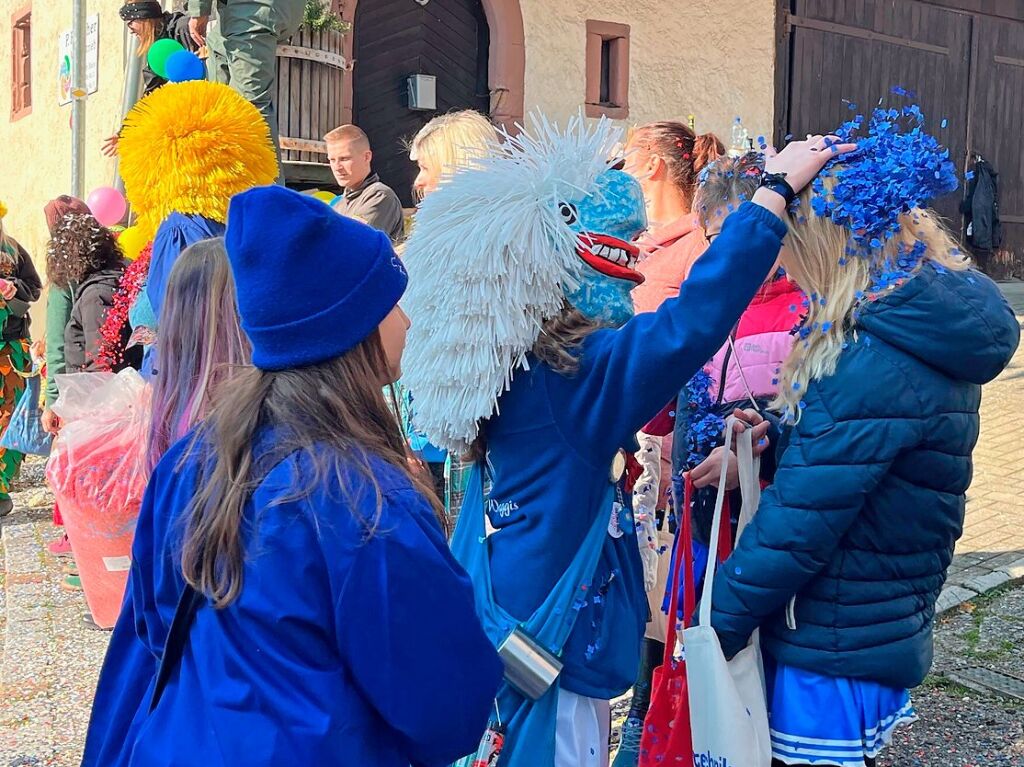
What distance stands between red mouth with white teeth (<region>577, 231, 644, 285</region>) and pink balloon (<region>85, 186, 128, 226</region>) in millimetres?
5303

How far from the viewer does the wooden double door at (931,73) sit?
1169 centimetres

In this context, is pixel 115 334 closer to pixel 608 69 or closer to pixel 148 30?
pixel 148 30

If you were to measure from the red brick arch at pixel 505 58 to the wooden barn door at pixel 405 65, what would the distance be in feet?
0.83

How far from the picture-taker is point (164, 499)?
1.51m

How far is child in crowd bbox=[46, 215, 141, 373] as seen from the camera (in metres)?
4.98

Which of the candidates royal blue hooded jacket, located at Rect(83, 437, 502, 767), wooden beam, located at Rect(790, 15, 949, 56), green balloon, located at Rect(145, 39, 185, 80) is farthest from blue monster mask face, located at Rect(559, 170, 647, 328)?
wooden beam, located at Rect(790, 15, 949, 56)

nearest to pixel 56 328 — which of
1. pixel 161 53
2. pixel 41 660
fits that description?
pixel 161 53

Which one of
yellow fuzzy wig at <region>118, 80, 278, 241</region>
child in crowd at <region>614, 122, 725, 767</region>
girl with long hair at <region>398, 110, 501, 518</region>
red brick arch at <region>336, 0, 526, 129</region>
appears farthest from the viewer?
red brick arch at <region>336, 0, 526, 129</region>

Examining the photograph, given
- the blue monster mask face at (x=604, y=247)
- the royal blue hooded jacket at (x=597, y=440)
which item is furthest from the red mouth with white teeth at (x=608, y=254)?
the royal blue hooded jacket at (x=597, y=440)

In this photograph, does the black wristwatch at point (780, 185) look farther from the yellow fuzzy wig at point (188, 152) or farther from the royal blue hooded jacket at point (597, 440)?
the yellow fuzzy wig at point (188, 152)

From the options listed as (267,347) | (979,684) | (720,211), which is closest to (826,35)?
(979,684)

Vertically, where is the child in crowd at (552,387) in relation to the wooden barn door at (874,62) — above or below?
below

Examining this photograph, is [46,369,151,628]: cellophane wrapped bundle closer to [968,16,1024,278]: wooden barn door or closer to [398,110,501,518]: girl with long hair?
[398,110,501,518]: girl with long hair

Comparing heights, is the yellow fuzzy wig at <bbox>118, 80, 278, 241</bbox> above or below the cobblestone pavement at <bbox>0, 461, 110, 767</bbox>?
above
